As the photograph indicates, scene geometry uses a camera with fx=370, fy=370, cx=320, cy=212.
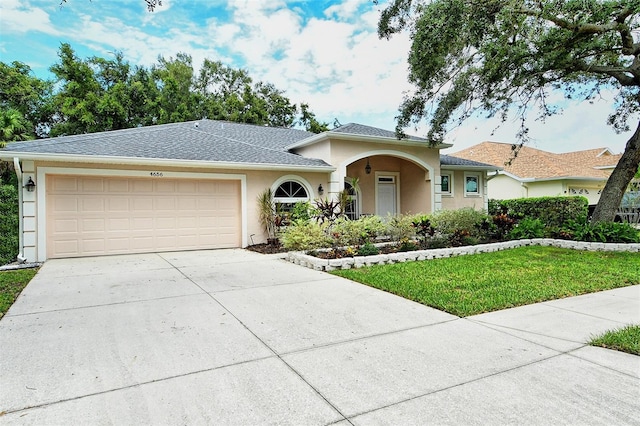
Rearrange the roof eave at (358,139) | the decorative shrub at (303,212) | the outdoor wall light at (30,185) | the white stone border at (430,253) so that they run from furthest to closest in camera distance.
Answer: the roof eave at (358,139) < the decorative shrub at (303,212) < the outdoor wall light at (30,185) < the white stone border at (430,253)

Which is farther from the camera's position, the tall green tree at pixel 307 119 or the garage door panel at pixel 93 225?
the tall green tree at pixel 307 119

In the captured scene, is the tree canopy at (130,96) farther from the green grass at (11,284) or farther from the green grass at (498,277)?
the green grass at (498,277)

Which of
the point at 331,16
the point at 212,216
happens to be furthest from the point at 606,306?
the point at 331,16

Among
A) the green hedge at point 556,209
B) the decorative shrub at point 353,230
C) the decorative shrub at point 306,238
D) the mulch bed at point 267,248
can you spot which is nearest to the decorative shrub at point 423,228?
the decorative shrub at point 353,230

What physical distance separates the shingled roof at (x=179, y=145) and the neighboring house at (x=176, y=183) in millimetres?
32

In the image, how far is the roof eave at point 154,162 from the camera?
8.58 m

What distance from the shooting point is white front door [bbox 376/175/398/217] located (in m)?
15.4

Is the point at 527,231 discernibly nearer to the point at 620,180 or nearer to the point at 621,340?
the point at 620,180

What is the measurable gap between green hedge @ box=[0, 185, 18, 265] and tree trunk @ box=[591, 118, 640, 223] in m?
17.8

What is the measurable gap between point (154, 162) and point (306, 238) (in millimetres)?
4562

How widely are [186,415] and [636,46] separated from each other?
47.1ft

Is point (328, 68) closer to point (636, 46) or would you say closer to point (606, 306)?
point (636, 46)

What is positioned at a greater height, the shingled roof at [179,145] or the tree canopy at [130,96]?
the tree canopy at [130,96]

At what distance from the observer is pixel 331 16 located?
11867mm
